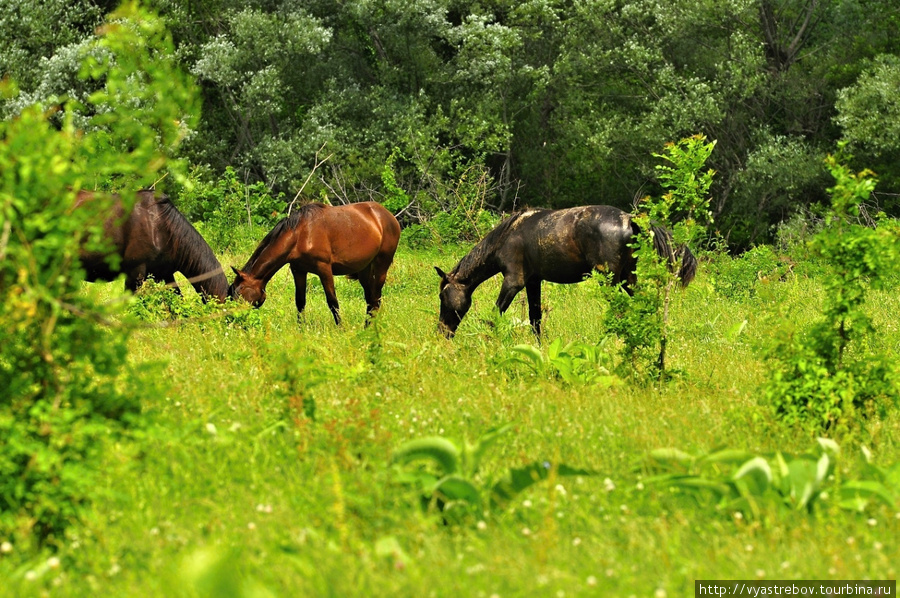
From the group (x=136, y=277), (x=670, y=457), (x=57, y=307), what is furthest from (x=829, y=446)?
(x=136, y=277)

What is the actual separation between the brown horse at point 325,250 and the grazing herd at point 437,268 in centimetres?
1

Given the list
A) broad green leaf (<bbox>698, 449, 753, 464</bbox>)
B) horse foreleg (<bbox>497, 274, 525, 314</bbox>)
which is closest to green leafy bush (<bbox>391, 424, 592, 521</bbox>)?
broad green leaf (<bbox>698, 449, 753, 464</bbox>)

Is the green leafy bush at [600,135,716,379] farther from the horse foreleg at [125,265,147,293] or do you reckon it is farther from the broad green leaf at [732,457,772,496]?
the horse foreleg at [125,265,147,293]

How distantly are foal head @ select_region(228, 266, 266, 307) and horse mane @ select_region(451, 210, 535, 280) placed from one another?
Answer: 224cm

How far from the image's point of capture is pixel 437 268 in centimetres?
1036

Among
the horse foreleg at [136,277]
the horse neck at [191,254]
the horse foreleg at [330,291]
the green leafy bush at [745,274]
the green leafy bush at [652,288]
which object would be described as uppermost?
the green leafy bush at [652,288]

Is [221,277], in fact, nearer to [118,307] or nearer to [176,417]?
[176,417]

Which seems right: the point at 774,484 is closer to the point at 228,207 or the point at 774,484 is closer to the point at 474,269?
the point at 474,269

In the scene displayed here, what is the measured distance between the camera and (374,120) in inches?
872

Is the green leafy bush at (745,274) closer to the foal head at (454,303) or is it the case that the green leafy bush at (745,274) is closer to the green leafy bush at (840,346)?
the foal head at (454,303)

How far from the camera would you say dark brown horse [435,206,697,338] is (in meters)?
9.98

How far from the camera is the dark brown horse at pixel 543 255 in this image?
9.98 meters

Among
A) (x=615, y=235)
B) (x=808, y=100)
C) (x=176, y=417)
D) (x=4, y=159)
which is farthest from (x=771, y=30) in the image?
(x=4, y=159)

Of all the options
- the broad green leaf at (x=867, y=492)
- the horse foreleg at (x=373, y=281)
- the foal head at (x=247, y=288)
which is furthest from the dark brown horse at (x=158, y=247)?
the broad green leaf at (x=867, y=492)
